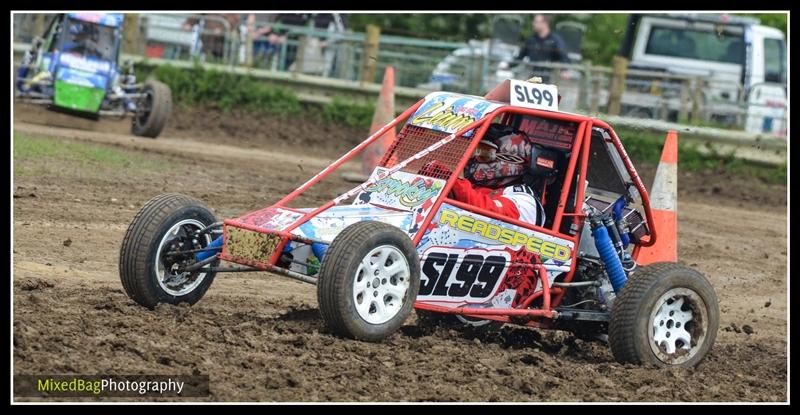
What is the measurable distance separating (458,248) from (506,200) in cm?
49

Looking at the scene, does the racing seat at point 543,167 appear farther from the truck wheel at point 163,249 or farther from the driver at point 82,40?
→ the driver at point 82,40

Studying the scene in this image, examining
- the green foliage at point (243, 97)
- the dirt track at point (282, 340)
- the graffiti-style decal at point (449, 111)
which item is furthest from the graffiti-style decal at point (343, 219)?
the green foliage at point (243, 97)

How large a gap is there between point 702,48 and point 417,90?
5.44 metres

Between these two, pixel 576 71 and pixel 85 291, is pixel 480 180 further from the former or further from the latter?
pixel 576 71

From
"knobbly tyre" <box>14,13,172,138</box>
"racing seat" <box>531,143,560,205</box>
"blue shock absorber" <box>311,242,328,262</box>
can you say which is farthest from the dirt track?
"knobbly tyre" <box>14,13,172,138</box>

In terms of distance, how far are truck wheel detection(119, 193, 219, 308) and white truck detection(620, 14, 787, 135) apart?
38.9 feet

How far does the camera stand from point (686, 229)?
12062 millimetres

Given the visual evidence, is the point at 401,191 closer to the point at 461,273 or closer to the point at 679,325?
the point at 461,273

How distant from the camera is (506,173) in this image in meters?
7.12

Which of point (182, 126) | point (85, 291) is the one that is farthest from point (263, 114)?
point (85, 291)

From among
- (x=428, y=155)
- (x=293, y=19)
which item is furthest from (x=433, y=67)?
(x=428, y=155)

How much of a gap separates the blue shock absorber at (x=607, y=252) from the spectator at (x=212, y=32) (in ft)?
42.9

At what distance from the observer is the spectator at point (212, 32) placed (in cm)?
1947

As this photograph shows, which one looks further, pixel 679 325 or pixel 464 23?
pixel 464 23
